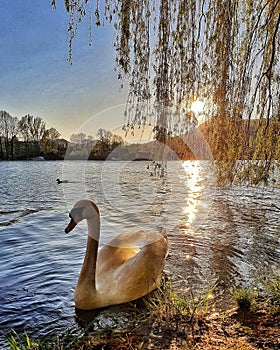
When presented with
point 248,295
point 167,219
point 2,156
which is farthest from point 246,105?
point 2,156

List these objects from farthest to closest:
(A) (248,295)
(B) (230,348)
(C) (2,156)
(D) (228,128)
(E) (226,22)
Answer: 1. (C) (2,156)
2. (A) (248,295)
3. (D) (228,128)
4. (E) (226,22)
5. (B) (230,348)

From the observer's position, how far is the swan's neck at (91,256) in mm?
4453

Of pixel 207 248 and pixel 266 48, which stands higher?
pixel 266 48

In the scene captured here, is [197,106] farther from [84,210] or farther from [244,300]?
[84,210]

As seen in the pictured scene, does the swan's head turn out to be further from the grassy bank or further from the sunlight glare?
the sunlight glare

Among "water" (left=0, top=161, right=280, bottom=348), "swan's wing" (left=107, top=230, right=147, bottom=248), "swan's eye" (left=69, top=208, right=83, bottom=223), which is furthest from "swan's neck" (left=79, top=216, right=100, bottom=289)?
"swan's wing" (left=107, top=230, right=147, bottom=248)

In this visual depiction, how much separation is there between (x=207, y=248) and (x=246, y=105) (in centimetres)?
409

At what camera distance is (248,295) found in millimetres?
4016

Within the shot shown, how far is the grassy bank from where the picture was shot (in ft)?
10.1

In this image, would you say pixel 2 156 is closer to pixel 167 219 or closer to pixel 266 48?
pixel 167 219

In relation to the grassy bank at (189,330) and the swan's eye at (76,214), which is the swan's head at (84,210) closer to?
the swan's eye at (76,214)

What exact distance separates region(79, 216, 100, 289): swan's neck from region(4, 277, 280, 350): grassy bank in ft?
1.89

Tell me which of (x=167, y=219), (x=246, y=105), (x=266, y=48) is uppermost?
(x=266, y=48)

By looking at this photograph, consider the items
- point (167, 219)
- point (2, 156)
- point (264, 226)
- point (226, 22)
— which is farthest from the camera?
point (2, 156)
